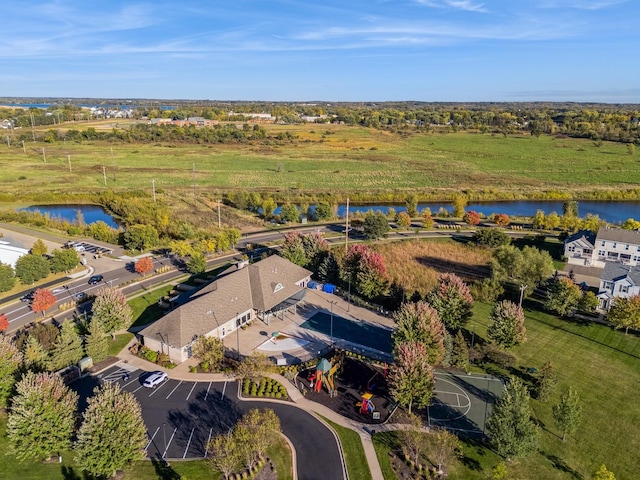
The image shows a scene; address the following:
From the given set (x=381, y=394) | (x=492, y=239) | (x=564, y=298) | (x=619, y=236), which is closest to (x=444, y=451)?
(x=381, y=394)

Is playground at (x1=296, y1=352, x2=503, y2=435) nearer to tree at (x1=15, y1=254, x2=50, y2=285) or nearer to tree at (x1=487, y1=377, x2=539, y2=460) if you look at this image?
tree at (x1=487, y1=377, x2=539, y2=460)

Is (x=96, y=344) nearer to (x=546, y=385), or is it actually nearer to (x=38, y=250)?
(x=38, y=250)

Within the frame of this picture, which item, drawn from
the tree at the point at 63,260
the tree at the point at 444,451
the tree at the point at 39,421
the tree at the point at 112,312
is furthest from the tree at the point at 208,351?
the tree at the point at 63,260

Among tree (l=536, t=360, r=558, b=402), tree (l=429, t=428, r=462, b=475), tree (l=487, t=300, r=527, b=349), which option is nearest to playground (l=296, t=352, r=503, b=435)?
tree (l=536, t=360, r=558, b=402)

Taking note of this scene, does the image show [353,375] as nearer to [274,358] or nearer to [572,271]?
[274,358]

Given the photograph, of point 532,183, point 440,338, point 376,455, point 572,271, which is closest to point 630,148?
point 532,183

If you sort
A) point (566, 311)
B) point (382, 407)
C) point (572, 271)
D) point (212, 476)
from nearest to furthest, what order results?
point (212, 476) < point (382, 407) < point (566, 311) < point (572, 271)

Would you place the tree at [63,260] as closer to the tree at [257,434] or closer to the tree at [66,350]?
the tree at [66,350]
